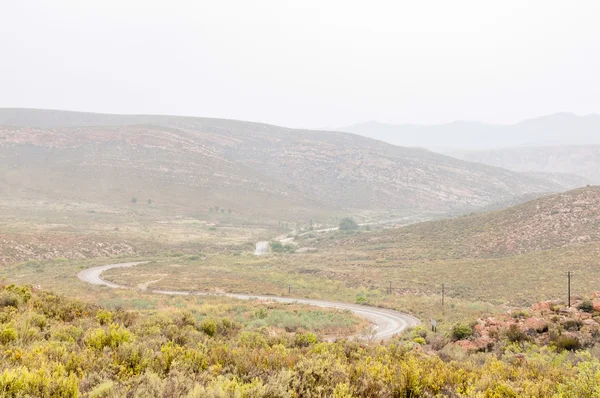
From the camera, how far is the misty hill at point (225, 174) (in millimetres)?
130625

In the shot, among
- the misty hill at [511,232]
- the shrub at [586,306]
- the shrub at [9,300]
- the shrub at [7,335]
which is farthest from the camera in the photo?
the misty hill at [511,232]

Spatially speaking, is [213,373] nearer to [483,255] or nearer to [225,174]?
[483,255]

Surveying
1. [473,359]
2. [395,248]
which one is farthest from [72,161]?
[473,359]

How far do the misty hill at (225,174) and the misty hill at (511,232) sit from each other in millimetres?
63828

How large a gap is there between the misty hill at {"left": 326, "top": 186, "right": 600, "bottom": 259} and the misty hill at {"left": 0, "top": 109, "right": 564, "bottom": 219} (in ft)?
209

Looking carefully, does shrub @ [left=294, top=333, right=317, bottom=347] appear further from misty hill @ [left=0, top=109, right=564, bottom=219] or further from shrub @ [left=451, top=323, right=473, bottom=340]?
misty hill @ [left=0, top=109, right=564, bottom=219]

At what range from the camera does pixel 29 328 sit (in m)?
9.69

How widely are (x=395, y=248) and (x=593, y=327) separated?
178 feet

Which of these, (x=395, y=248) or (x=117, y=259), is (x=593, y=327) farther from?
(x=117, y=259)

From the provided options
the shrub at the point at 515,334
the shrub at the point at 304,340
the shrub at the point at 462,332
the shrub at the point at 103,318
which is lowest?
the shrub at the point at 462,332

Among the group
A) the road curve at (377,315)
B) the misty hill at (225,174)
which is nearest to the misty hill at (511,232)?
the road curve at (377,315)

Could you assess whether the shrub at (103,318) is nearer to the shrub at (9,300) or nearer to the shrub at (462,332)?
the shrub at (9,300)

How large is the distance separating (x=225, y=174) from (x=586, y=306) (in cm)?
14213

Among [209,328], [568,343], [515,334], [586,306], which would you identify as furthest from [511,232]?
[209,328]
